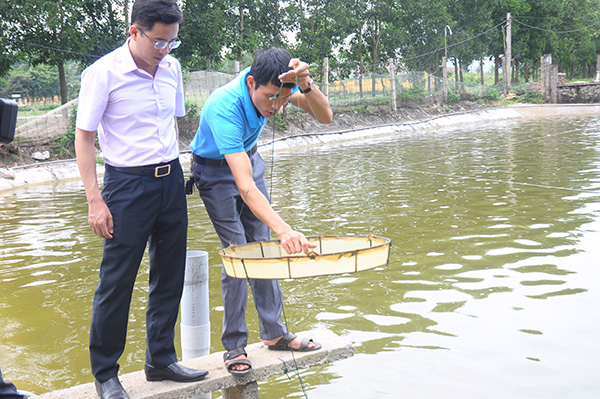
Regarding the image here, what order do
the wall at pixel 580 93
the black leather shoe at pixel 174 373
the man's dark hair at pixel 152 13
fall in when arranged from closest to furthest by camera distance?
the man's dark hair at pixel 152 13 < the black leather shoe at pixel 174 373 < the wall at pixel 580 93

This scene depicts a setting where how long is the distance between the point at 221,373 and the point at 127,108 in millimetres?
1350

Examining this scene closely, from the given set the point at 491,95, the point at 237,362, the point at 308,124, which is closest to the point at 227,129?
the point at 237,362

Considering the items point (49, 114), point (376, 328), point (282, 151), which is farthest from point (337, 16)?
point (376, 328)

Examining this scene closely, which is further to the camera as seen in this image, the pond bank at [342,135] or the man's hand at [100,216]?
the pond bank at [342,135]

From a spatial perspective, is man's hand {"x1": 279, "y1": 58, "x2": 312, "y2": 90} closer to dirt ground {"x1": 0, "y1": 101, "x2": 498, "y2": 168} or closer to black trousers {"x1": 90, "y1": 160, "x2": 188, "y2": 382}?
black trousers {"x1": 90, "y1": 160, "x2": 188, "y2": 382}

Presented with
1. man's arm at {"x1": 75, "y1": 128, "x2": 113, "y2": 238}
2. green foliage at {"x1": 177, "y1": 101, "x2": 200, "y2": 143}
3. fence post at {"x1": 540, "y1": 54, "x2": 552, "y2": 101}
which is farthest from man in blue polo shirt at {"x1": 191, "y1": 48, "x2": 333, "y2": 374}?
fence post at {"x1": 540, "y1": 54, "x2": 552, "y2": 101}

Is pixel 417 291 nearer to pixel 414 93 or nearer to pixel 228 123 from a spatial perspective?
pixel 228 123

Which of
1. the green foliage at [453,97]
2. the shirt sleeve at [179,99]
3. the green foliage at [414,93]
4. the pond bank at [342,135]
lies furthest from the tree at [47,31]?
the green foliage at [453,97]

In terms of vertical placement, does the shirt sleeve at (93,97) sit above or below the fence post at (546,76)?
below

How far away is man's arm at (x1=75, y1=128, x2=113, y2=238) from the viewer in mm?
2721

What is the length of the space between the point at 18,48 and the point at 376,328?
1873 centimetres

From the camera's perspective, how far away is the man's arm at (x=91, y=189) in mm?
2721

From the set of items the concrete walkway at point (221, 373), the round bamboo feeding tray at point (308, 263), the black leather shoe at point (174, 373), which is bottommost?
the concrete walkway at point (221, 373)

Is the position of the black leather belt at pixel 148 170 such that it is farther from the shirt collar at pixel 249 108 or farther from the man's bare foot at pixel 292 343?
the man's bare foot at pixel 292 343
